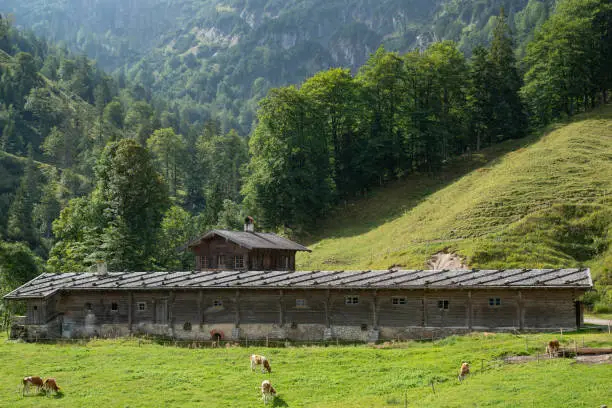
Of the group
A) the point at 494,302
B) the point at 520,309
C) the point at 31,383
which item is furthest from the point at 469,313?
the point at 31,383

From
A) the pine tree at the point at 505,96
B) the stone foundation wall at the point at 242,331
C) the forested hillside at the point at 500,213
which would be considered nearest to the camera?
the stone foundation wall at the point at 242,331

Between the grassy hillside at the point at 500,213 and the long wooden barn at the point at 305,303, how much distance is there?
16474 mm

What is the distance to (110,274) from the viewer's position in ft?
189

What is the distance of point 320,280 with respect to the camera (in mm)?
49656

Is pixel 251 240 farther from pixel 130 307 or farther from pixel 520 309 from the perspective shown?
pixel 520 309

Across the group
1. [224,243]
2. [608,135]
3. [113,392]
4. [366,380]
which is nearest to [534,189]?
[608,135]

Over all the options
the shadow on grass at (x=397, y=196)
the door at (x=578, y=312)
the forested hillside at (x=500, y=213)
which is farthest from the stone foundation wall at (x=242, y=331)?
the shadow on grass at (x=397, y=196)

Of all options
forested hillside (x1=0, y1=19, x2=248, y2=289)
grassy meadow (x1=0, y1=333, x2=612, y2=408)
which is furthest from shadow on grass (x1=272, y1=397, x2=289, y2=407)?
forested hillside (x1=0, y1=19, x2=248, y2=289)

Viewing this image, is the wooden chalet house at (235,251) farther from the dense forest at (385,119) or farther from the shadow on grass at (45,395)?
the shadow on grass at (45,395)

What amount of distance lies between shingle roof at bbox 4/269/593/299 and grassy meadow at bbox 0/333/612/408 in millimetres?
4201

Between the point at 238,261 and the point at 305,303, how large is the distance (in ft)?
51.2

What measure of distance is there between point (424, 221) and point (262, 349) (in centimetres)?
4036

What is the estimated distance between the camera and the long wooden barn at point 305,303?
44875 millimetres

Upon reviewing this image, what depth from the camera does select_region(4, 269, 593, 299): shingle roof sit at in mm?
45000
